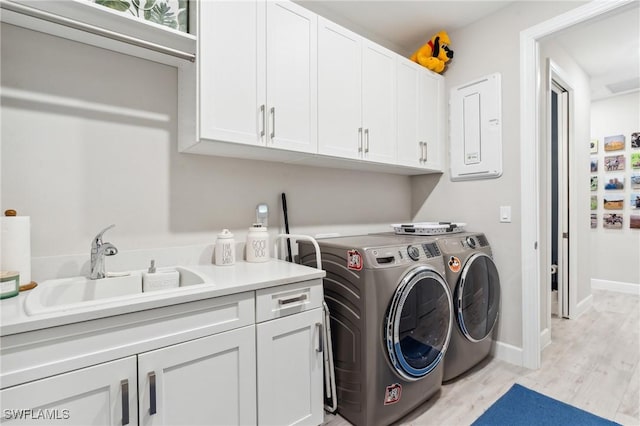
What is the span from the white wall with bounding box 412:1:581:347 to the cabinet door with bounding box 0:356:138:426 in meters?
2.43

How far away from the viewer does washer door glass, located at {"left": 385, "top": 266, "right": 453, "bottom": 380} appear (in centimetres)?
156

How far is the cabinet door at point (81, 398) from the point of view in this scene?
34.0 inches

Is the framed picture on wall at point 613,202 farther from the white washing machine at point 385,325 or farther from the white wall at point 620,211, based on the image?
the white washing machine at point 385,325

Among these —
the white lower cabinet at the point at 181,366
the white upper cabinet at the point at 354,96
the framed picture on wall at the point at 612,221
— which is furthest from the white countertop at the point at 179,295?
the framed picture on wall at the point at 612,221

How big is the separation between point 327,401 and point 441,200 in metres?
1.86

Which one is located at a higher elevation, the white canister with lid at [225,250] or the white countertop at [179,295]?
the white canister with lid at [225,250]

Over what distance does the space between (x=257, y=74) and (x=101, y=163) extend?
0.90m

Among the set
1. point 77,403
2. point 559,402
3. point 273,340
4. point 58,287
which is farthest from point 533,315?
point 58,287

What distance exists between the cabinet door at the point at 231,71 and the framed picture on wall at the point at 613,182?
4931 mm

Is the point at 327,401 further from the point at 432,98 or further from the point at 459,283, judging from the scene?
the point at 432,98

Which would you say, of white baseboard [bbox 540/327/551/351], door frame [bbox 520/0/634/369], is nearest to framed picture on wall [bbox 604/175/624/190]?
white baseboard [bbox 540/327/551/351]

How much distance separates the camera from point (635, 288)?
3943 mm

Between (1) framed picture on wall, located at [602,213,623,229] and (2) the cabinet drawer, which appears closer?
(2) the cabinet drawer

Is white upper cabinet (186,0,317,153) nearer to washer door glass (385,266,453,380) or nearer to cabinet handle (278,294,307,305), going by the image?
cabinet handle (278,294,307,305)
